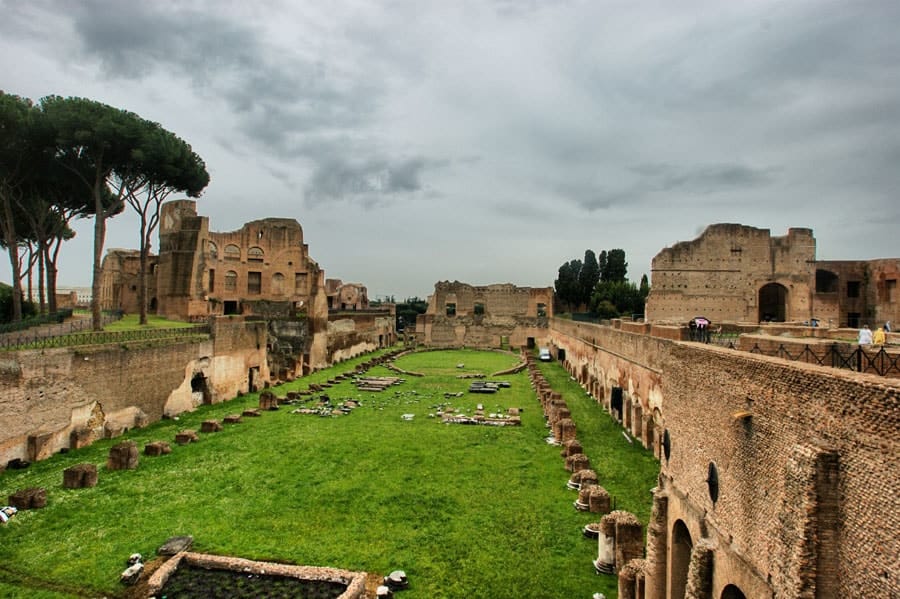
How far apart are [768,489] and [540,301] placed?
1830 inches

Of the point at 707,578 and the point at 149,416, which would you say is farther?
the point at 149,416

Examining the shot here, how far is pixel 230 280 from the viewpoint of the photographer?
123 ft

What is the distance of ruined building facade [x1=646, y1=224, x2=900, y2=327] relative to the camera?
2698cm

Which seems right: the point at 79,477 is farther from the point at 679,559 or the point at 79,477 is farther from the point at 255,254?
the point at 255,254

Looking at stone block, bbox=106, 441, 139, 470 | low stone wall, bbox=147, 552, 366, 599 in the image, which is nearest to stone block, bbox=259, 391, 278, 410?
stone block, bbox=106, 441, 139, 470

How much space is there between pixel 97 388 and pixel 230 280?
79.5ft

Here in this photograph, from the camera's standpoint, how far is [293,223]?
126ft

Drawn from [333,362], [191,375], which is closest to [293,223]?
[333,362]

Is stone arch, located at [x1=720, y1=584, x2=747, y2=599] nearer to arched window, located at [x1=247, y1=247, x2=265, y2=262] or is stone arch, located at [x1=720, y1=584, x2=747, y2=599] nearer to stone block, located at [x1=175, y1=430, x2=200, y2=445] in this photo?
stone block, located at [x1=175, y1=430, x2=200, y2=445]

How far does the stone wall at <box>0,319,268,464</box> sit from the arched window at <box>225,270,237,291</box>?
17381 mm

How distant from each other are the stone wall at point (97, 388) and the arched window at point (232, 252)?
17755 mm

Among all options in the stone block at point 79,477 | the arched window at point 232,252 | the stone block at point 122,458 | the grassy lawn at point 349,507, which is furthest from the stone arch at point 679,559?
the arched window at point 232,252

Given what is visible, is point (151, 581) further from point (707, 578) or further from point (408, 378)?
point (408, 378)

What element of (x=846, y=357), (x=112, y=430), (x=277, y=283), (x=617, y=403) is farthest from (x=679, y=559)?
(x=277, y=283)
